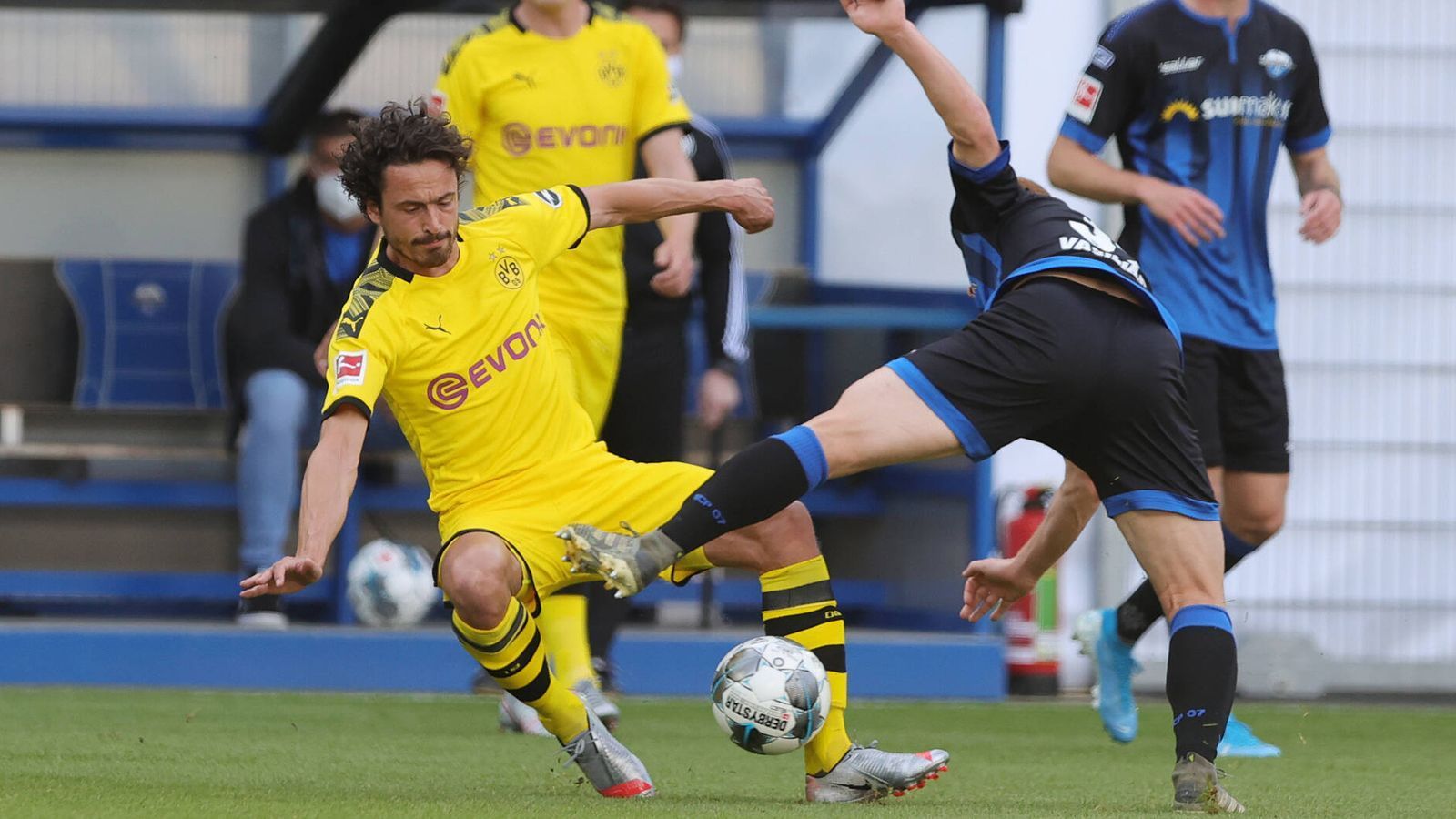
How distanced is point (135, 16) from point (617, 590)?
6498 millimetres

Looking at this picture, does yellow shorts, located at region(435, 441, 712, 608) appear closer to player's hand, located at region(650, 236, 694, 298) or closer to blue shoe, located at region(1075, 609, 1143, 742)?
player's hand, located at region(650, 236, 694, 298)

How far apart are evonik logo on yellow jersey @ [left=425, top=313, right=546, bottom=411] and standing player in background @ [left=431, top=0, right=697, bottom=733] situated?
1440 millimetres

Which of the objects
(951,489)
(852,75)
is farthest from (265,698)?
(852,75)

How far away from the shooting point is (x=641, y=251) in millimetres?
7098

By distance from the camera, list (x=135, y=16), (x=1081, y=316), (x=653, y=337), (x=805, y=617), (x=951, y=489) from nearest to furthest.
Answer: (x=1081, y=316)
(x=805, y=617)
(x=653, y=337)
(x=951, y=489)
(x=135, y=16)

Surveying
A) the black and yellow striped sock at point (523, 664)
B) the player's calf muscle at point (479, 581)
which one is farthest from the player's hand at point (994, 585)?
the player's calf muscle at point (479, 581)

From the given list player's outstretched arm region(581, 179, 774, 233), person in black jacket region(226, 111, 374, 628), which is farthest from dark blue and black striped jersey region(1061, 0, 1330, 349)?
person in black jacket region(226, 111, 374, 628)

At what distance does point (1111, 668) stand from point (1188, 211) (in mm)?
1262

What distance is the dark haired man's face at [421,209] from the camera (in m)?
4.52

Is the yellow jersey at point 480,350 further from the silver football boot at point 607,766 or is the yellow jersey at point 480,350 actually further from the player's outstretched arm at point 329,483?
the silver football boot at point 607,766

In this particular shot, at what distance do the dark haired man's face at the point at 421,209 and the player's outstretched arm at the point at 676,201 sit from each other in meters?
0.44

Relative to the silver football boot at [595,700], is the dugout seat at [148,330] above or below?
above

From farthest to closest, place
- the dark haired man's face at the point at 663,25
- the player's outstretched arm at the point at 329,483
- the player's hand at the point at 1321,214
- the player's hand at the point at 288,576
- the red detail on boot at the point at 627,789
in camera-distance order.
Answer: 1. the dark haired man's face at the point at 663,25
2. the player's hand at the point at 1321,214
3. the red detail on boot at the point at 627,789
4. the player's outstretched arm at the point at 329,483
5. the player's hand at the point at 288,576

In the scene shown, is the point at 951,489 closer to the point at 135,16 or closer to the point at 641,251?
the point at 641,251
